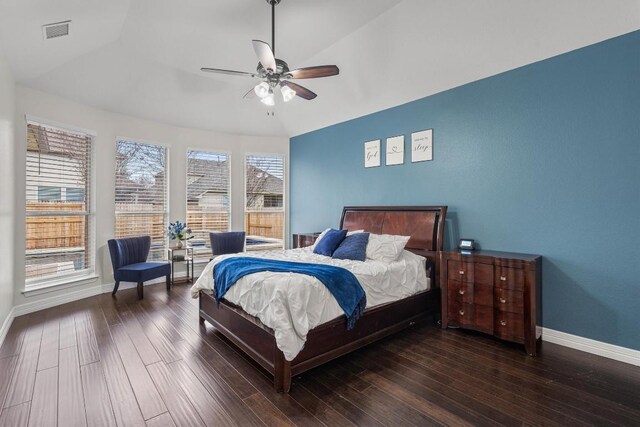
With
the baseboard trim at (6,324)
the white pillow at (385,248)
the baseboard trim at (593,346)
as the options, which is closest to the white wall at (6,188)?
the baseboard trim at (6,324)

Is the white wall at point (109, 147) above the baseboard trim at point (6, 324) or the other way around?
above

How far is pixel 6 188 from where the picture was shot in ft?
11.2

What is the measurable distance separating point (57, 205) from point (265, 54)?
3.83 m

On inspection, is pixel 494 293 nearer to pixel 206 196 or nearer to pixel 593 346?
pixel 593 346

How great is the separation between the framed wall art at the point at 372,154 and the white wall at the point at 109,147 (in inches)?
90.5

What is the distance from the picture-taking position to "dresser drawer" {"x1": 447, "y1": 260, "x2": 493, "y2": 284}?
10.5 feet

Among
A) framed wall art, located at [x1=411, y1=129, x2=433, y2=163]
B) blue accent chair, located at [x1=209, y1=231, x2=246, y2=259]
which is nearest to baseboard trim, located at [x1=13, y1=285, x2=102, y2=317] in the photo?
blue accent chair, located at [x1=209, y1=231, x2=246, y2=259]

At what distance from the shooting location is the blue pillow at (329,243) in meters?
4.06

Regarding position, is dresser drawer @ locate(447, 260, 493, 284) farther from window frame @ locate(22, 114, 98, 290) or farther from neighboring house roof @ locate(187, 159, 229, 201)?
window frame @ locate(22, 114, 98, 290)

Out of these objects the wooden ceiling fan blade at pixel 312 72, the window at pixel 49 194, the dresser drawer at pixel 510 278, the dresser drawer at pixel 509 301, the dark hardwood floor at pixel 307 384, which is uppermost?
the wooden ceiling fan blade at pixel 312 72

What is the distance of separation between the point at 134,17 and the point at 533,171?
4.79 m

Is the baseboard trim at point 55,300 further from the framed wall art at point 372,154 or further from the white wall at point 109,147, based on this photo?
the framed wall art at point 372,154

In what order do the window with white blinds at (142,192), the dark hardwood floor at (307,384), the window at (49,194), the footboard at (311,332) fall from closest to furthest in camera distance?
1. the dark hardwood floor at (307,384)
2. the footboard at (311,332)
3. the window at (49,194)
4. the window with white blinds at (142,192)

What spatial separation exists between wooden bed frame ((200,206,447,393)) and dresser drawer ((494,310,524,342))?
0.77m
